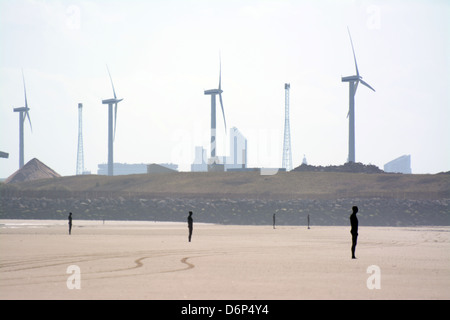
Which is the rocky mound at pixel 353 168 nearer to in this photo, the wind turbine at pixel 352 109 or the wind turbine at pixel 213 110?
the wind turbine at pixel 352 109

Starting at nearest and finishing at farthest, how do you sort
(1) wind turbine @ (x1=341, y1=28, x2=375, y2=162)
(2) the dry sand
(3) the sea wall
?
(2) the dry sand → (3) the sea wall → (1) wind turbine @ (x1=341, y1=28, x2=375, y2=162)

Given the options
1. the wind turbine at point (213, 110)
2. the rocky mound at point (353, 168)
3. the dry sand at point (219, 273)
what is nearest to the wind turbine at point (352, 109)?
the rocky mound at point (353, 168)

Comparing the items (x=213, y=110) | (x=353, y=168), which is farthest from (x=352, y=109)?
(x=213, y=110)

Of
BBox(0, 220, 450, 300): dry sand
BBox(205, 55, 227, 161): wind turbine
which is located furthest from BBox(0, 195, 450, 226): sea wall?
BBox(0, 220, 450, 300): dry sand

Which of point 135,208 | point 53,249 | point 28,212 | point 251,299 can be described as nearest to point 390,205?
point 135,208

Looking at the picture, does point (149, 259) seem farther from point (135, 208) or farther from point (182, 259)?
point (135, 208)

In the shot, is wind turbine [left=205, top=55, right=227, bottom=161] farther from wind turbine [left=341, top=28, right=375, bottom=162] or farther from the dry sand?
the dry sand

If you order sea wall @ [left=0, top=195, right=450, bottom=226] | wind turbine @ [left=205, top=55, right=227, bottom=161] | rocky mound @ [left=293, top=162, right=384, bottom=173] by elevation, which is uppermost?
wind turbine @ [left=205, top=55, right=227, bottom=161]

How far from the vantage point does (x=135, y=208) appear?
110 metres

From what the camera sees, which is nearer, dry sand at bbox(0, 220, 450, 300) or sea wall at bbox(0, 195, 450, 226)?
dry sand at bbox(0, 220, 450, 300)


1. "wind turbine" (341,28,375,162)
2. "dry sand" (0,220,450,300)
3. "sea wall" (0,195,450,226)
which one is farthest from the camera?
"wind turbine" (341,28,375,162)

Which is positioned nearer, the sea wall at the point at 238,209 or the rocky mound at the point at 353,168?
the sea wall at the point at 238,209

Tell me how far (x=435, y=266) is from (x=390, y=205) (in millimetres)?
78833
